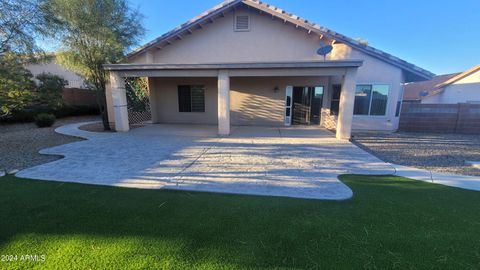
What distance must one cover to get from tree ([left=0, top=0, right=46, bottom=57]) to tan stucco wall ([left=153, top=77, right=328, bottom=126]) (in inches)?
280

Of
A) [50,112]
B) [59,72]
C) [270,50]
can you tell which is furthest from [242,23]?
[59,72]

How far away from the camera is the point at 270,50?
11602mm

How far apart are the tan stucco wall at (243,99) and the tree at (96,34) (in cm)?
336

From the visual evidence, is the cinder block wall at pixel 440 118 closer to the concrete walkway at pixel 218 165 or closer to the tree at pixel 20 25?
the concrete walkway at pixel 218 165

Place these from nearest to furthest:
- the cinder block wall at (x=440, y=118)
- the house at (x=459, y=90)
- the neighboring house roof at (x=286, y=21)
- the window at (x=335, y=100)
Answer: the neighboring house roof at (x=286, y=21) < the cinder block wall at (x=440, y=118) < the window at (x=335, y=100) < the house at (x=459, y=90)

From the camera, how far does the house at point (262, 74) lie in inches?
362

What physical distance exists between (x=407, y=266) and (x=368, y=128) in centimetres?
1048

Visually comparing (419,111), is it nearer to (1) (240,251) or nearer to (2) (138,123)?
(1) (240,251)

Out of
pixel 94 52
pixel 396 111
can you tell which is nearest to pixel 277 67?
pixel 396 111

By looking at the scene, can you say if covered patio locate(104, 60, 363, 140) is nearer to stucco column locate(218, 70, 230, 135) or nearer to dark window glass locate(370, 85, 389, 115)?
stucco column locate(218, 70, 230, 135)

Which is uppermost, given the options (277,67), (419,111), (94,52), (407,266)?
(94,52)

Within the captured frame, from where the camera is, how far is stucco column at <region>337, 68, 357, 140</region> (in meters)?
8.48

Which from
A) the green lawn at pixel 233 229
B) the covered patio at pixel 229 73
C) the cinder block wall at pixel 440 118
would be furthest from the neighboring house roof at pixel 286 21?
the green lawn at pixel 233 229

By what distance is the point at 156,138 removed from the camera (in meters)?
8.97
